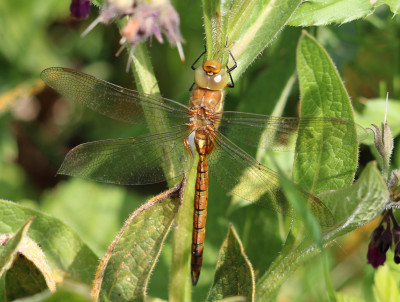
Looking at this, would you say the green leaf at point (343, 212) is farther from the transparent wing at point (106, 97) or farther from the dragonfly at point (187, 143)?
the transparent wing at point (106, 97)

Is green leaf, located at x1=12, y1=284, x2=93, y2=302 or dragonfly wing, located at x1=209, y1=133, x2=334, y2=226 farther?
dragonfly wing, located at x1=209, y1=133, x2=334, y2=226

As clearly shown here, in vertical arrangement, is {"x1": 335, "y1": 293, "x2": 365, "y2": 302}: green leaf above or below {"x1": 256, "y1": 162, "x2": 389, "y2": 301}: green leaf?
below

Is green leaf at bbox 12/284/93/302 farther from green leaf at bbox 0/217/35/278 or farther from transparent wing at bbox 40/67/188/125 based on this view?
transparent wing at bbox 40/67/188/125

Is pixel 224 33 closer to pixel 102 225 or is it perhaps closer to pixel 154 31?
pixel 154 31

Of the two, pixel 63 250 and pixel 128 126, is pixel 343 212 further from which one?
pixel 128 126

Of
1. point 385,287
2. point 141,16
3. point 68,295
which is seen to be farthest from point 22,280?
point 385,287

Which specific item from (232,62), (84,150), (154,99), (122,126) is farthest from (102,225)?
(232,62)

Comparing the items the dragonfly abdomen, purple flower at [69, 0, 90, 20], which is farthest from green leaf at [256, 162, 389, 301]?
purple flower at [69, 0, 90, 20]

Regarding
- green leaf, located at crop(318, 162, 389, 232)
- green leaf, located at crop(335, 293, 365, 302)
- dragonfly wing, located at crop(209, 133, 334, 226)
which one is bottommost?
green leaf, located at crop(335, 293, 365, 302)

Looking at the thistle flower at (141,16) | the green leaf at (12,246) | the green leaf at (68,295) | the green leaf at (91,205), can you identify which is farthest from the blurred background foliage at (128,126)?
the green leaf at (68,295)
